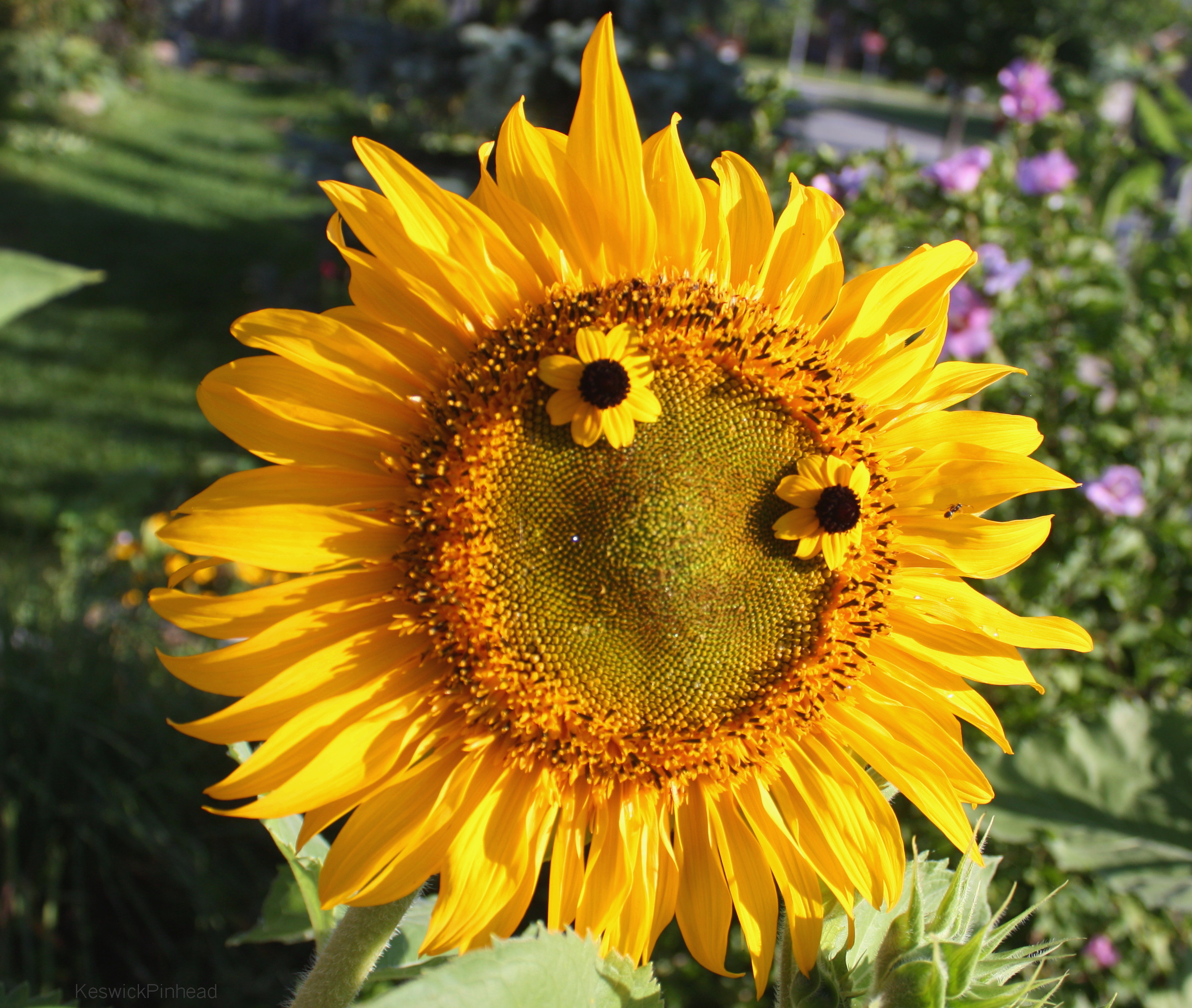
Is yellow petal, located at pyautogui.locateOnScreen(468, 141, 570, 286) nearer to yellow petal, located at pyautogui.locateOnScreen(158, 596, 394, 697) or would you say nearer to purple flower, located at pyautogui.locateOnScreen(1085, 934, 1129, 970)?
yellow petal, located at pyautogui.locateOnScreen(158, 596, 394, 697)

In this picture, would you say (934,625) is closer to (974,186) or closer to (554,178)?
(554,178)

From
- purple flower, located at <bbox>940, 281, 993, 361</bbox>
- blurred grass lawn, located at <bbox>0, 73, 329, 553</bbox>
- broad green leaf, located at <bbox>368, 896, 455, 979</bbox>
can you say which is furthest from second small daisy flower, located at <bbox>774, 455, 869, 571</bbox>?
blurred grass lawn, located at <bbox>0, 73, 329, 553</bbox>

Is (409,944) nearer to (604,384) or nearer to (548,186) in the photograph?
(604,384)

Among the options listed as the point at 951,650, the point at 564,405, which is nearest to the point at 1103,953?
the point at 951,650

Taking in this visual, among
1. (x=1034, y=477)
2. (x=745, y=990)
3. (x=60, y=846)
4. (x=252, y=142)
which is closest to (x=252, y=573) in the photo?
(x=60, y=846)

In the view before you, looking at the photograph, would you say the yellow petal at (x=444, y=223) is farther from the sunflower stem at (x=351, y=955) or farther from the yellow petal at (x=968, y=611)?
the sunflower stem at (x=351, y=955)
